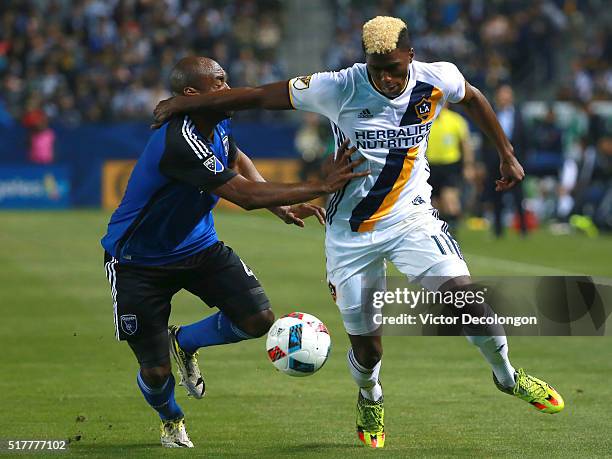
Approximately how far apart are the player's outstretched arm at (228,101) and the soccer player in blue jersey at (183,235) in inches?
3.2

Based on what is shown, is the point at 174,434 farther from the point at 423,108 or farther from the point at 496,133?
the point at 496,133

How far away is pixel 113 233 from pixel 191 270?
1.68ft

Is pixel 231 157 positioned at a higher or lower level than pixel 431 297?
higher

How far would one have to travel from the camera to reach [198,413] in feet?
28.8

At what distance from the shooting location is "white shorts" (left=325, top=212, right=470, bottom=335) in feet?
24.9

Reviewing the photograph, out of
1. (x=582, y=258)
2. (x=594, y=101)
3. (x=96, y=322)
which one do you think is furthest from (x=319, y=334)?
(x=594, y=101)

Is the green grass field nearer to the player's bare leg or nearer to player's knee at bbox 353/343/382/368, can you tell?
the player's bare leg

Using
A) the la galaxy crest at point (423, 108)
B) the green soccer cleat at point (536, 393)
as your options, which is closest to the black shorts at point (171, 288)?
the la galaxy crest at point (423, 108)

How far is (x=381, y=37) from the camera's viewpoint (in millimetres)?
7137

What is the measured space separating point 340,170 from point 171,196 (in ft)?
3.48

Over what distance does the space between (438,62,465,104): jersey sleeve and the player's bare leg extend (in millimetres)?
1515

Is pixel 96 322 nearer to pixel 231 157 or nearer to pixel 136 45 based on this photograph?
pixel 231 157

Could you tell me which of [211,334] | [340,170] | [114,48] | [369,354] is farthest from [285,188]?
[114,48]

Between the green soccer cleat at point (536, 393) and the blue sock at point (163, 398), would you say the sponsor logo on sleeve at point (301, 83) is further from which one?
the green soccer cleat at point (536, 393)
